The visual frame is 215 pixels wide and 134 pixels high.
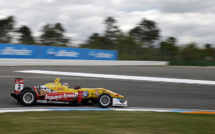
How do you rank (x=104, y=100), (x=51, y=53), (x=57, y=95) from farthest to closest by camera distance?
(x=51, y=53)
(x=104, y=100)
(x=57, y=95)

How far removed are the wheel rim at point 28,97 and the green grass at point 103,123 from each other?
1.03 m

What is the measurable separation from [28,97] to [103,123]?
2793 mm

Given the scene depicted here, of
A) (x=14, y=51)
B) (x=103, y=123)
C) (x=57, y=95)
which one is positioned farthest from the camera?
(x=14, y=51)

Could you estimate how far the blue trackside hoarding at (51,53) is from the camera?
808 inches

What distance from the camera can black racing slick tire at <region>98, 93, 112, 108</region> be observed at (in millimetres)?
8156

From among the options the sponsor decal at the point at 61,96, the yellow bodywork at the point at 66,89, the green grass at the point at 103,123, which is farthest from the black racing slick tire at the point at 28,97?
the green grass at the point at 103,123

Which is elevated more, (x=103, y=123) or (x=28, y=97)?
(x=28, y=97)

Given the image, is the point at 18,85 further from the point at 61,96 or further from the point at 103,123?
the point at 103,123

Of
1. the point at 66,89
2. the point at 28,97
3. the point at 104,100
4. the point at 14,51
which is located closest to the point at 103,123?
the point at 104,100

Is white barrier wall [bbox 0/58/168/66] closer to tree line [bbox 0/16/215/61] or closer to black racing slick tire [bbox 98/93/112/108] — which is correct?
tree line [bbox 0/16/215/61]

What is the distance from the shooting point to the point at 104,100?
8.21m

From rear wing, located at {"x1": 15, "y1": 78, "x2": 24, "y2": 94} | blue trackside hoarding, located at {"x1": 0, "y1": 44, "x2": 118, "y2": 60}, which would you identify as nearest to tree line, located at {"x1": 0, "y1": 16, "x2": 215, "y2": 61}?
blue trackside hoarding, located at {"x1": 0, "y1": 44, "x2": 118, "y2": 60}

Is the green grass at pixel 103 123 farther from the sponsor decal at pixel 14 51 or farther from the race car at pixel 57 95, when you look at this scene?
the sponsor decal at pixel 14 51

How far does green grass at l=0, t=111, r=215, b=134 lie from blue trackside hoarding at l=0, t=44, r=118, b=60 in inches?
→ 576
